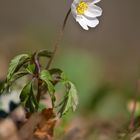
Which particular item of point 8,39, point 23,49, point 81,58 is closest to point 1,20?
point 8,39

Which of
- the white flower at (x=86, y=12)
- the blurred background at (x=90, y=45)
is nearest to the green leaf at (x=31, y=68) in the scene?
the white flower at (x=86, y=12)

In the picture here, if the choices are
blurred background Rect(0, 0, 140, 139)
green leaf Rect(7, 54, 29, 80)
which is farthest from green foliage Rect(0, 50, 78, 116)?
blurred background Rect(0, 0, 140, 139)

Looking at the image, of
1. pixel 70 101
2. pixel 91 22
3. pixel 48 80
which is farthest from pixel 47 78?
pixel 91 22

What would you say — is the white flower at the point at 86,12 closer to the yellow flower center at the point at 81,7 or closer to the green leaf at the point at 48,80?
the yellow flower center at the point at 81,7

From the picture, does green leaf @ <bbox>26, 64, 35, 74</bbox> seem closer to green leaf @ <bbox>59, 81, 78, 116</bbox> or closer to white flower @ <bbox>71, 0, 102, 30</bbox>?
green leaf @ <bbox>59, 81, 78, 116</bbox>

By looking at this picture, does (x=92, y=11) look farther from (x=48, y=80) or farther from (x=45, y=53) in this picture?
(x=48, y=80)

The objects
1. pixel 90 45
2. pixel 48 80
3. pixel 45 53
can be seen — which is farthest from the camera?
pixel 90 45
